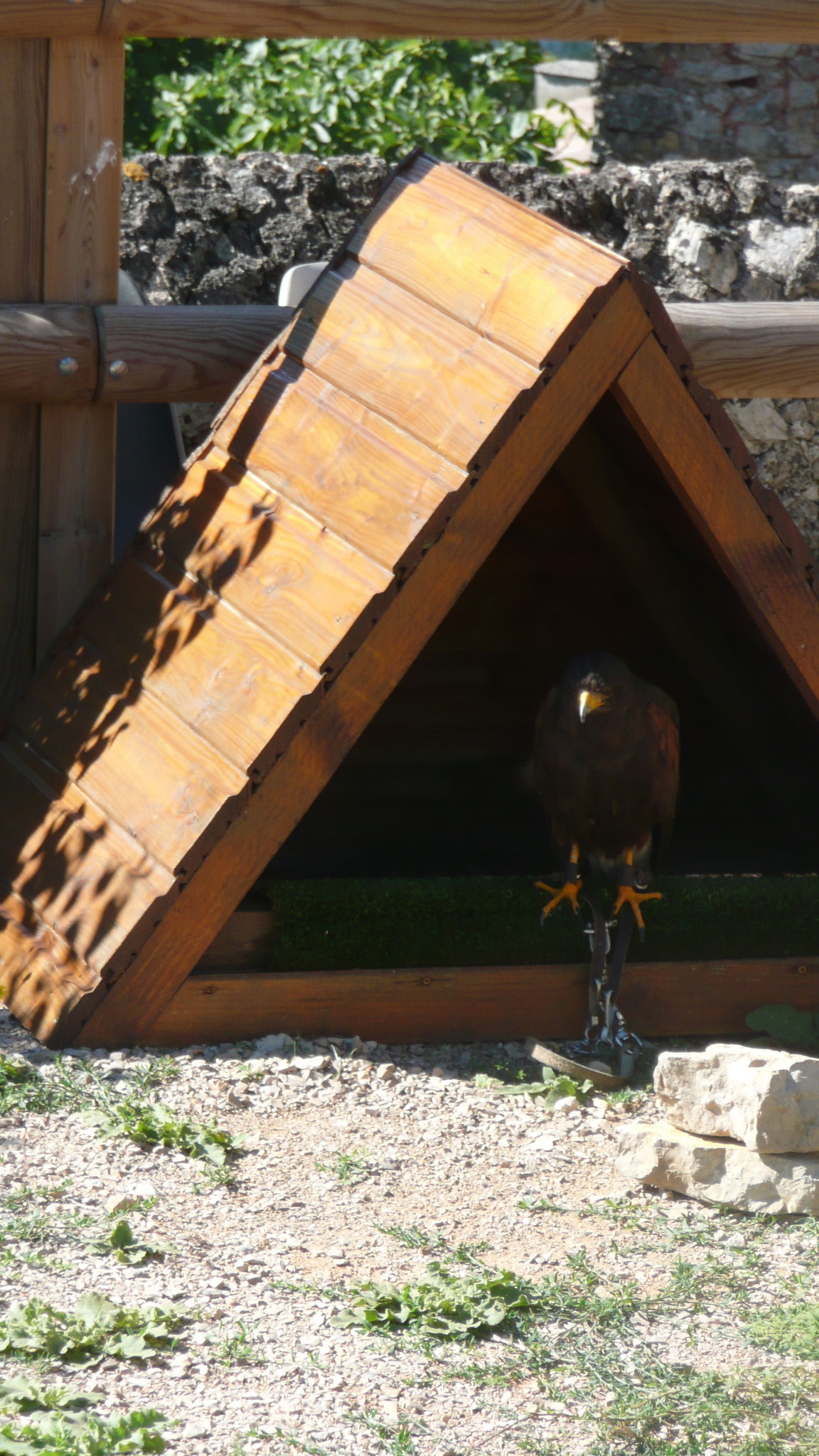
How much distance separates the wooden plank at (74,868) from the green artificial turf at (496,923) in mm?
457

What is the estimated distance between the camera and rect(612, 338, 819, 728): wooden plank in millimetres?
3393

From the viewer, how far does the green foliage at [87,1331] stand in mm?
2289

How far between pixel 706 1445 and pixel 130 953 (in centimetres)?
171

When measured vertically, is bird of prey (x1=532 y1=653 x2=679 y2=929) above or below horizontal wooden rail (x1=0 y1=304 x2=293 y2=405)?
below

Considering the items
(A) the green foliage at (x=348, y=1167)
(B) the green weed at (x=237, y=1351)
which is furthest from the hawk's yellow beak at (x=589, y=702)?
(B) the green weed at (x=237, y=1351)

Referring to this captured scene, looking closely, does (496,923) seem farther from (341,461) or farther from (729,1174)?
(341,461)

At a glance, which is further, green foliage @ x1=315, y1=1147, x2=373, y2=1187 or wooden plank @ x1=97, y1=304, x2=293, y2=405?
wooden plank @ x1=97, y1=304, x2=293, y2=405

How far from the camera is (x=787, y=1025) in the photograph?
150 inches

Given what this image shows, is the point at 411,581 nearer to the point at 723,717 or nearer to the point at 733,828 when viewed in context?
the point at 723,717

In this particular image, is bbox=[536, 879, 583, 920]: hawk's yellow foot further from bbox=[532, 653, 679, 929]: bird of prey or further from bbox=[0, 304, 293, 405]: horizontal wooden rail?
bbox=[0, 304, 293, 405]: horizontal wooden rail

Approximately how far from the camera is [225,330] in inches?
171

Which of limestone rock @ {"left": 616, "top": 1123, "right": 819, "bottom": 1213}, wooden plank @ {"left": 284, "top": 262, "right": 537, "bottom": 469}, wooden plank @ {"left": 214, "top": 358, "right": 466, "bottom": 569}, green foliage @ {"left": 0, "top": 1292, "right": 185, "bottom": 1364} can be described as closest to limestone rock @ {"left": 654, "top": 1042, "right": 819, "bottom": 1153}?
limestone rock @ {"left": 616, "top": 1123, "right": 819, "bottom": 1213}

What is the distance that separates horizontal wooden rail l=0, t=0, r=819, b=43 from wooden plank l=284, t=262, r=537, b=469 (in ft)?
2.53

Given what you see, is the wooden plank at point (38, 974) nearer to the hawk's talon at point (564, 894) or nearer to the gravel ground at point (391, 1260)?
the gravel ground at point (391, 1260)
